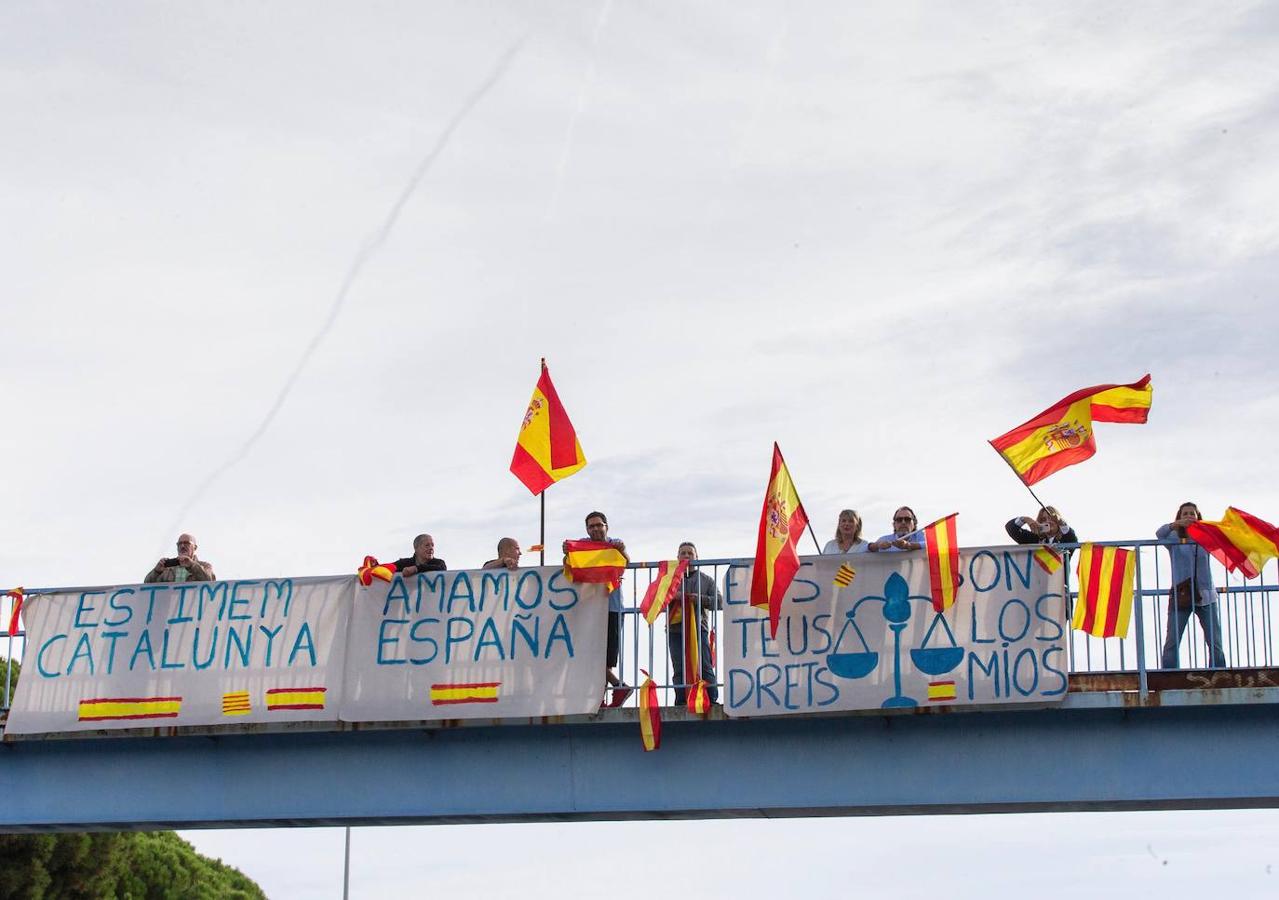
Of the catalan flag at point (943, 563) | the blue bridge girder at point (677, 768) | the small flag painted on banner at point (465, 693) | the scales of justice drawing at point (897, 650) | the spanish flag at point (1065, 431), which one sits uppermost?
the spanish flag at point (1065, 431)

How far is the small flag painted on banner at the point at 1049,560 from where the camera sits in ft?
54.3

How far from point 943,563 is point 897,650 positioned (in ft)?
2.76

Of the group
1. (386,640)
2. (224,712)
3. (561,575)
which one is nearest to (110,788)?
(224,712)

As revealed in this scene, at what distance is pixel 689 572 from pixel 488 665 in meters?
2.00

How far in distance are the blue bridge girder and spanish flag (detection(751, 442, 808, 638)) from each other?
45.4 inches

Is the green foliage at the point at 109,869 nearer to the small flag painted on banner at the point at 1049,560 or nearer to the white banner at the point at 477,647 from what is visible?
the white banner at the point at 477,647

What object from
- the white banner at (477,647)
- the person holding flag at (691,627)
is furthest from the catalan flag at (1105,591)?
the white banner at (477,647)

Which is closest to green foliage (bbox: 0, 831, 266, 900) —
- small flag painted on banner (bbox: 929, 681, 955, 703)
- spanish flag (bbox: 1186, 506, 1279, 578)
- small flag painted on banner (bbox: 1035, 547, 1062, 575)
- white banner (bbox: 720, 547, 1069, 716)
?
white banner (bbox: 720, 547, 1069, 716)

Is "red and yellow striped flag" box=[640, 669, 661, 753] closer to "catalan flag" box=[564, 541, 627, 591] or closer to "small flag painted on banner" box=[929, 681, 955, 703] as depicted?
"catalan flag" box=[564, 541, 627, 591]

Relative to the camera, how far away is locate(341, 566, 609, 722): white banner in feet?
56.8

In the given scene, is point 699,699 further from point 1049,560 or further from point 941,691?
point 1049,560

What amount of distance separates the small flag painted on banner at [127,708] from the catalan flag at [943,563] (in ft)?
23.2

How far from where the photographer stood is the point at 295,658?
17953 mm

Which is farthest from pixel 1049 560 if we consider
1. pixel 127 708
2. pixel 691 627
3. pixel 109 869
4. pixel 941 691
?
pixel 109 869
